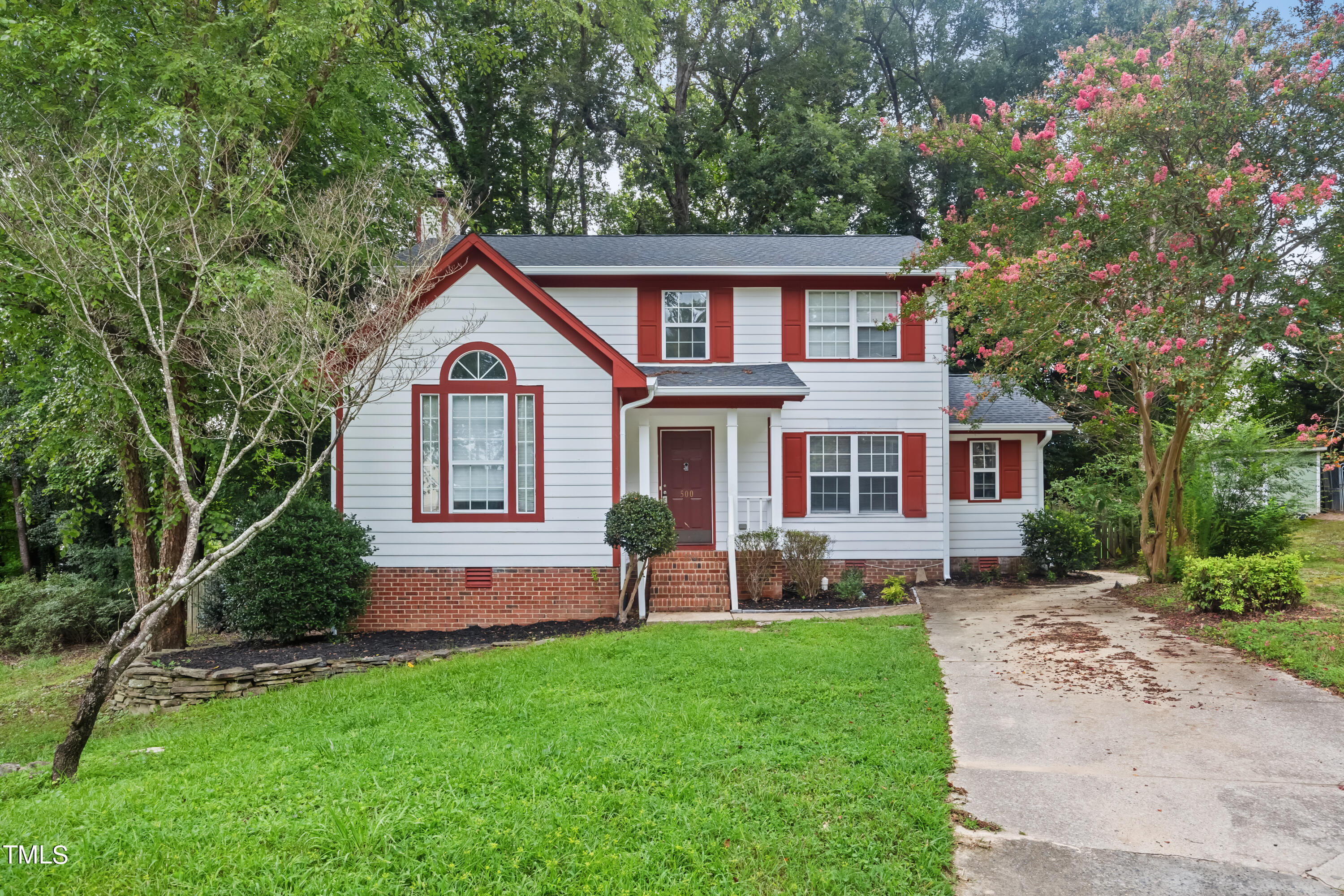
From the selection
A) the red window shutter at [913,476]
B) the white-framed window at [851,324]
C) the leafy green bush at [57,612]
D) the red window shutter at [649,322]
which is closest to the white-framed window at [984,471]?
the red window shutter at [913,476]

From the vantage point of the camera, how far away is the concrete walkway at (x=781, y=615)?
9.73 m

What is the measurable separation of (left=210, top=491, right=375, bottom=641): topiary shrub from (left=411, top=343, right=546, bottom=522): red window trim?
123 cm

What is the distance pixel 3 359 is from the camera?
343 inches

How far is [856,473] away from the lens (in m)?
12.8

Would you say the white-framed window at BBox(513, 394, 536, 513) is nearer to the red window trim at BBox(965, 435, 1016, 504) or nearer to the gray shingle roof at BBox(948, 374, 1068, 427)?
the gray shingle roof at BBox(948, 374, 1068, 427)

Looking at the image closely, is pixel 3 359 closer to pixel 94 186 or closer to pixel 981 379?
pixel 94 186

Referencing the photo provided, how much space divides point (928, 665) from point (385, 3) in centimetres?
1044

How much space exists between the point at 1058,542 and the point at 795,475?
16.6ft

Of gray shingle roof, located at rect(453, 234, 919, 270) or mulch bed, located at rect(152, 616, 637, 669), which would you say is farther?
gray shingle roof, located at rect(453, 234, 919, 270)

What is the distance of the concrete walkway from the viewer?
9734 mm

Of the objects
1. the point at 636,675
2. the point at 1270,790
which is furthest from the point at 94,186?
the point at 1270,790

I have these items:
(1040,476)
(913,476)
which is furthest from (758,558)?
(1040,476)

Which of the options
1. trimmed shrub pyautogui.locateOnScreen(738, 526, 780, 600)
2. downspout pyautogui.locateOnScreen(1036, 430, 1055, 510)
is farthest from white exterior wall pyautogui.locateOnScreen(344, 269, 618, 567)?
downspout pyautogui.locateOnScreen(1036, 430, 1055, 510)

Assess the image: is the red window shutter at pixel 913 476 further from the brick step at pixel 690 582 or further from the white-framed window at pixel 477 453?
the white-framed window at pixel 477 453
